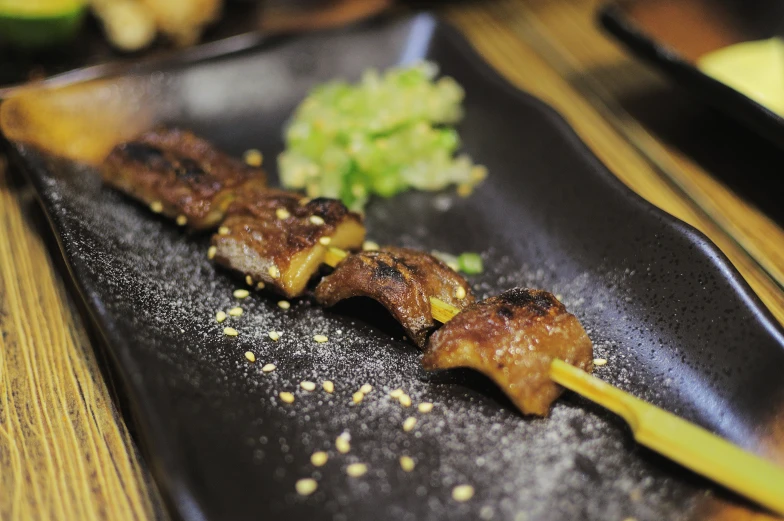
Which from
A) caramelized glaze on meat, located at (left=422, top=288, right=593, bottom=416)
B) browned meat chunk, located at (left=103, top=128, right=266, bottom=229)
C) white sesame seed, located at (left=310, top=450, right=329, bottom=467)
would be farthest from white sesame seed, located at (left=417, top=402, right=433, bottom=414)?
browned meat chunk, located at (left=103, top=128, right=266, bottom=229)

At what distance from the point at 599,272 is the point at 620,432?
3.11 ft

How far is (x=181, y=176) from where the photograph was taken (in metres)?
3.61

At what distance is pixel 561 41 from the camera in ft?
19.3

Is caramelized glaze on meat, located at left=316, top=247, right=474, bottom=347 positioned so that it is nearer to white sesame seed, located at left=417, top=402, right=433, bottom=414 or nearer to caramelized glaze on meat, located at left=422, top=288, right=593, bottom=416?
caramelized glaze on meat, located at left=422, top=288, right=593, bottom=416

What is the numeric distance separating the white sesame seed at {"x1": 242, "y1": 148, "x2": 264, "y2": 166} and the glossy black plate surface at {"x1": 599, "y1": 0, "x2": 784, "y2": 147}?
2.90 meters

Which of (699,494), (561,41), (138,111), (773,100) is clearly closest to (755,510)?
(699,494)

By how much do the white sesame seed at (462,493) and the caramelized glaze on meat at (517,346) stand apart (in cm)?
43

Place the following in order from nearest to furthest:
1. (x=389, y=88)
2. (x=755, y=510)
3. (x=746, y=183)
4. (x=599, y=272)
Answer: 1. (x=755, y=510)
2. (x=599, y=272)
3. (x=746, y=183)
4. (x=389, y=88)

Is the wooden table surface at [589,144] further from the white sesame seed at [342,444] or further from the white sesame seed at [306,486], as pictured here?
the white sesame seed at [342,444]

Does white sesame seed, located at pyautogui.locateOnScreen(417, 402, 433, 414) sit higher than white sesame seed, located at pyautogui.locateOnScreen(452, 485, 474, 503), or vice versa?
white sesame seed, located at pyautogui.locateOnScreen(417, 402, 433, 414)

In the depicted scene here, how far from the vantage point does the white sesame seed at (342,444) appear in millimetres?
2529

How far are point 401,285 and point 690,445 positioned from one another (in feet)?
4.50

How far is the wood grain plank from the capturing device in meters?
2.50

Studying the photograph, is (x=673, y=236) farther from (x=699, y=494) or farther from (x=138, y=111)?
(x=138, y=111)
